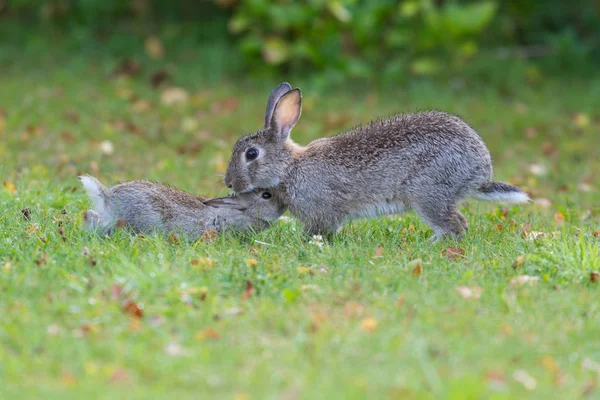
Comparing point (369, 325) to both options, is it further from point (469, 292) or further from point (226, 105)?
point (226, 105)

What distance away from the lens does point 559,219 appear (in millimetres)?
7371

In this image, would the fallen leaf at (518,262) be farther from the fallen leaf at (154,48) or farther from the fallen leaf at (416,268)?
the fallen leaf at (154,48)

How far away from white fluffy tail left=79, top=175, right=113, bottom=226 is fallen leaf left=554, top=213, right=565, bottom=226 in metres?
3.57

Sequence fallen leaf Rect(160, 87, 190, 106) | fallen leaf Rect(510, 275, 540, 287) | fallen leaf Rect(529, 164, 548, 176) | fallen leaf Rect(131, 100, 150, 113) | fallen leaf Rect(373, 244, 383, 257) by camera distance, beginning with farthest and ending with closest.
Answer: fallen leaf Rect(160, 87, 190, 106)
fallen leaf Rect(131, 100, 150, 113)
fallen leaf Rect(529, 164, 548, 176)
fallen leaf Rect(373, 244, 383, 257)
fallen leaf Rect(510, 275, 540, 287)

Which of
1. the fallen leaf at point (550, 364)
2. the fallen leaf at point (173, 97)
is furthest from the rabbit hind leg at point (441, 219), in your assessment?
the fallen leaf at point (173, 97)

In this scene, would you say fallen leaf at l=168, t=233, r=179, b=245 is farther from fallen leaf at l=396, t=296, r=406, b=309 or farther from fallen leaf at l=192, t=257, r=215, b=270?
fallen leaf at l=396, t=296, r=406, b=309

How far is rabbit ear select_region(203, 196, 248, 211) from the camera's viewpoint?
6605 mm

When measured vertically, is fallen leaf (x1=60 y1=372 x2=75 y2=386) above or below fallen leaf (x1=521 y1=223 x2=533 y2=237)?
above

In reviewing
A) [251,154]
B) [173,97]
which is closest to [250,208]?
[251,154]

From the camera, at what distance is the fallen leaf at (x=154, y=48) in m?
13.2

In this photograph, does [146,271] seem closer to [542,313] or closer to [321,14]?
[542,313]

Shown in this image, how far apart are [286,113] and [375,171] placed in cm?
86

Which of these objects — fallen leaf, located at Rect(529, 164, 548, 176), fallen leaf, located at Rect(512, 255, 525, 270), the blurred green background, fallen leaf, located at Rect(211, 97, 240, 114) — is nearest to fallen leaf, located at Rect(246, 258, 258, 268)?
fallen leaf, located at Rect(512, 255, 525, 270)

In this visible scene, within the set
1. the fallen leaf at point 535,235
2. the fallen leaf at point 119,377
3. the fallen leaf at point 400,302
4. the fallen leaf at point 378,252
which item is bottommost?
the fallen leaf at point 535,235
